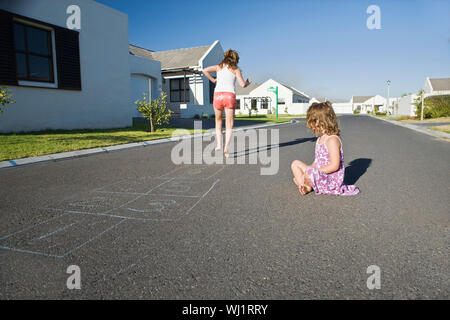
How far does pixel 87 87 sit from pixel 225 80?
8.87m

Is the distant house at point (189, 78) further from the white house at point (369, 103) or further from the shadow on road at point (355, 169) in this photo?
the white house at point (369, 103)

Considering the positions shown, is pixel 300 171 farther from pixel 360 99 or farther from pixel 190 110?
pixel 360 99

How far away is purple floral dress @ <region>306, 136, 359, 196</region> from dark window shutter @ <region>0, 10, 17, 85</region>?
10447mm

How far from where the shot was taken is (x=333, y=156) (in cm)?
338

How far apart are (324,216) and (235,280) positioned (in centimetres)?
140

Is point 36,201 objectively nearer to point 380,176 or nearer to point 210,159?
point 210,159

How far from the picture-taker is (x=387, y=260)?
6.58ft

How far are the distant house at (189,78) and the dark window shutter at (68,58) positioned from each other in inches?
539

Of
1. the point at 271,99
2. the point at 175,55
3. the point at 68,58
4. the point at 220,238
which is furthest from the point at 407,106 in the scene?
the point at 220,238

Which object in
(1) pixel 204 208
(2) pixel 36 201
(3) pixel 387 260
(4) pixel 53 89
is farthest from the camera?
(4) pixel 53 89

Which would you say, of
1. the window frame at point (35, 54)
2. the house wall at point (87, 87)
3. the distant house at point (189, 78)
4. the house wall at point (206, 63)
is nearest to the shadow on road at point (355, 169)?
the house wall at point (87, 87)

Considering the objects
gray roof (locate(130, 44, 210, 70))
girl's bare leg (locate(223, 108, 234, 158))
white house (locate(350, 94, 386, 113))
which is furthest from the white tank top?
white house (locate(350, 94, 386, 113))

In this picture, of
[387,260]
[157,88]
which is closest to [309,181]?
[387,260]

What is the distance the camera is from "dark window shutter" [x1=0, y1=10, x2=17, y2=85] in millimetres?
9539
